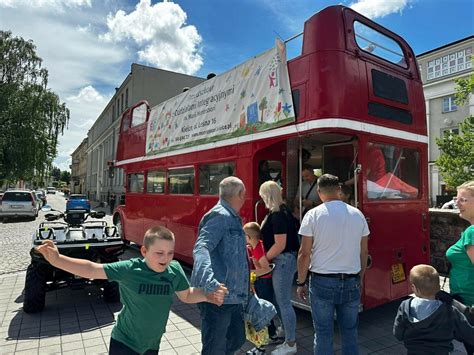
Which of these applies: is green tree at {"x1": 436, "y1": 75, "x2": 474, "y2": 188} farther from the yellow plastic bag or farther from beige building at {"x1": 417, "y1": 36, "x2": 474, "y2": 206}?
the yellow plastic bag

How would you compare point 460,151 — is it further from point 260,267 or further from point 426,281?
point 426,281

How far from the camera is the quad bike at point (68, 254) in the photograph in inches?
197

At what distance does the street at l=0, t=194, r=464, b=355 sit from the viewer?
404 cm

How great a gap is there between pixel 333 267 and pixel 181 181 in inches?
177

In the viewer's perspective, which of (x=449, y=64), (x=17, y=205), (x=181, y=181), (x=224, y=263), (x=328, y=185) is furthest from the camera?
(x=449, y=64)

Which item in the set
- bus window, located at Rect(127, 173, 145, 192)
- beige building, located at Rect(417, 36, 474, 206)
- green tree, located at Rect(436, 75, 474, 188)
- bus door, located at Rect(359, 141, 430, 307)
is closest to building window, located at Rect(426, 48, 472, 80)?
beige building, located at Rect(417, 36, 474, 206)

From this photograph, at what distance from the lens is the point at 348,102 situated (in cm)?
420

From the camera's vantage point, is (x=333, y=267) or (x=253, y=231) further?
(x=253, y=231)

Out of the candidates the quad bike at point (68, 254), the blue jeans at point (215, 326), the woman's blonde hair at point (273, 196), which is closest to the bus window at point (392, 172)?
the woman's blonde hair at point (273, 196)

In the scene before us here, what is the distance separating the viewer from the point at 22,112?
24.5 metres

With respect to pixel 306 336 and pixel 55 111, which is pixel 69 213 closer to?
pixel 306 336

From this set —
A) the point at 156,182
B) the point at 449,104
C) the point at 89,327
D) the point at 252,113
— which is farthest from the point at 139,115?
the point at 449,104

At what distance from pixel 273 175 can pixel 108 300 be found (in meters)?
3.34

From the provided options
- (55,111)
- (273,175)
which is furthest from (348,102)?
(55,111)
